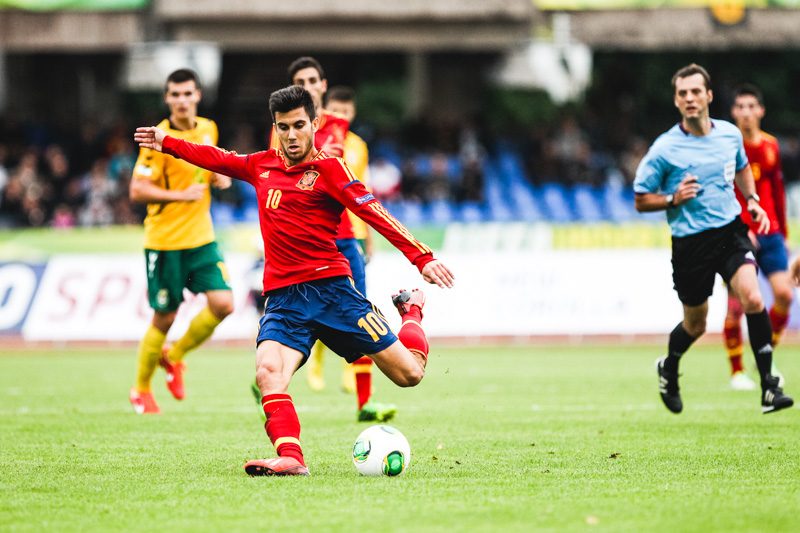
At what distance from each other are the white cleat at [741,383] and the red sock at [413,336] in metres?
5.95

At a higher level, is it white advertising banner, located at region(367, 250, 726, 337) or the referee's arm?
the referee's arm

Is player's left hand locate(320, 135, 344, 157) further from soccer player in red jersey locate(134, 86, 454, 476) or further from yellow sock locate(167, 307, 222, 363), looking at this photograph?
soccer player in red jersey locate(134, 86, 454, 476)

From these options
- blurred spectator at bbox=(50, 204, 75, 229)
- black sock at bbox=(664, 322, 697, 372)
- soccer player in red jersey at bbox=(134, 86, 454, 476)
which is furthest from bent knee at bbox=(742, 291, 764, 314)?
blurred spectator at bbox=(50, 204, 75, 229)

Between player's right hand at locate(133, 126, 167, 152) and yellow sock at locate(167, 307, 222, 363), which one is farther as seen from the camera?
yellow sock at locate(167, 307, 222, 363)

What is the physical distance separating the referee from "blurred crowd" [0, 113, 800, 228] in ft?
44.5

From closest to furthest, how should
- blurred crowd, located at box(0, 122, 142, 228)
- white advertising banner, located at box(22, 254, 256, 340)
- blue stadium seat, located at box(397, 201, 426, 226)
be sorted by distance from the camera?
white advertising banner, located at box(22, 254, 256, 340)
blurred crowd, located at box(0, 122, 142, 228)
blue stadium seat, located at box(397, 201, 426, 226)

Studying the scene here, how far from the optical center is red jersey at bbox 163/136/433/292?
756 cm

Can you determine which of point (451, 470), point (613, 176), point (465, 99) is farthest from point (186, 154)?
point (465, 99)

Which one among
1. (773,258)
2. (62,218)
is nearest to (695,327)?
(773,258)

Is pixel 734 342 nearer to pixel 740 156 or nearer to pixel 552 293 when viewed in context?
pixel 740 156

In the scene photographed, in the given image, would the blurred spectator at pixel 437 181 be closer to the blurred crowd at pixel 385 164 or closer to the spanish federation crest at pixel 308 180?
the blurred crowd at pixel 385 164

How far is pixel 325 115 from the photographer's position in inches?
428

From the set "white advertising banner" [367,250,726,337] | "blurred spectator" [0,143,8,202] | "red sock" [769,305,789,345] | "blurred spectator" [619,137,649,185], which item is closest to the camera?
"red sock" [769,305,789,345]

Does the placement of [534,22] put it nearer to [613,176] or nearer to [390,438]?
[613,176]
